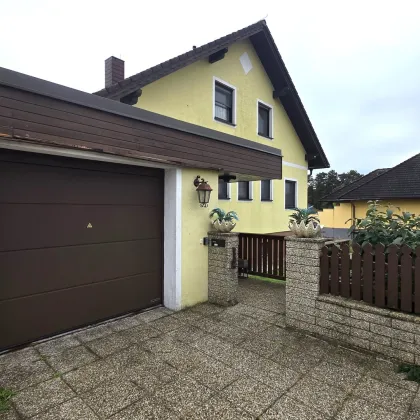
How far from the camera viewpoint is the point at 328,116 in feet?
67.6

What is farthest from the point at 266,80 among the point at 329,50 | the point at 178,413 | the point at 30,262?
the point at 178,413

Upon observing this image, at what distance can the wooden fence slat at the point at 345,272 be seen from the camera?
3.42m

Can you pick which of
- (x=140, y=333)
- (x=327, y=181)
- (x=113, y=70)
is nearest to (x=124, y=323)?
(x=140, y=333)

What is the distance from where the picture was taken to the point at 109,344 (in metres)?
3.29

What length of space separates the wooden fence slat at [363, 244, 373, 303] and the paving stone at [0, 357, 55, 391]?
11.4ft

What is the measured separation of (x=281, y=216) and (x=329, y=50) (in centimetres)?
615

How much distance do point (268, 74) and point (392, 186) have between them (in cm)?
904

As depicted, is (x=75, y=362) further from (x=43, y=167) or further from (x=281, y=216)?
(x=281, y=216)

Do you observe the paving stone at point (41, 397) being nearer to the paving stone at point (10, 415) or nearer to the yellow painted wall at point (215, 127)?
the paving stone at point (10, 415)

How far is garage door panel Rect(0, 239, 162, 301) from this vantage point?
3.18 metres

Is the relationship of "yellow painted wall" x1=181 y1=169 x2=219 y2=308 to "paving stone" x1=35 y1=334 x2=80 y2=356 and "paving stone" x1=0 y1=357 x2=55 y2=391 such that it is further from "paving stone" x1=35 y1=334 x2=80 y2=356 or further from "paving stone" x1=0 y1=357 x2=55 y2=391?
"paving stone" x1=0 y1=357 x2=55 y2=391

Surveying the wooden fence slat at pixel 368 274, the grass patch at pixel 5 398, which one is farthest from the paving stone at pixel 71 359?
the wooden fence slat at pixel 368 274

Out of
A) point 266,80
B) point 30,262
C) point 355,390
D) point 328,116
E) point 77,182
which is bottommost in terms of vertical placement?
point 355,390

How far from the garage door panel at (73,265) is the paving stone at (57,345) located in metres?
0.61
